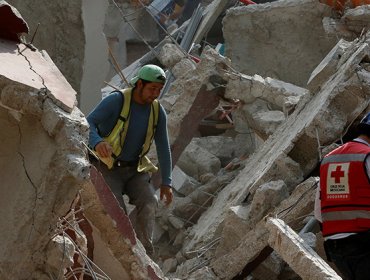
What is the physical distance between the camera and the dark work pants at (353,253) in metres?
5.46

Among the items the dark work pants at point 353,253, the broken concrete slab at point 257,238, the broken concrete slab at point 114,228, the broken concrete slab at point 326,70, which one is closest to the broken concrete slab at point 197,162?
the broken concrete slab at point 326,70

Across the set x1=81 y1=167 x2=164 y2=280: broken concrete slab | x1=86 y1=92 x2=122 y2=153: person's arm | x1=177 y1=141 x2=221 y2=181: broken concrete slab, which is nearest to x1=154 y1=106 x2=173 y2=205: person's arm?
x1=86 y1=92 x2=122 y2=153: person's arm

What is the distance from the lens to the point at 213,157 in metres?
11.7

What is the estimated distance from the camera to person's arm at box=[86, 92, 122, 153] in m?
6.51

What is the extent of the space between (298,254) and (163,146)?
144 cm

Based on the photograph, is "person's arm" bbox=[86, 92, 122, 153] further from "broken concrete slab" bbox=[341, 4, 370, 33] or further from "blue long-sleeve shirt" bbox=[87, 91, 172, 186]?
"broken concrete slab" bbox=[341, 4, 370, 33]

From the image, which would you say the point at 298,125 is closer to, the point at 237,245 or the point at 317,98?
the point at 317,98

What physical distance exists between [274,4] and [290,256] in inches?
326

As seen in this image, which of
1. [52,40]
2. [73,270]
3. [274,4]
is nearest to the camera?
[73,270]

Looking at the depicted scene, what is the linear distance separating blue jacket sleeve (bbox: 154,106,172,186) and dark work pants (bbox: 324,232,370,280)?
5.46ft

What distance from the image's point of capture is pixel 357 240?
547 cm

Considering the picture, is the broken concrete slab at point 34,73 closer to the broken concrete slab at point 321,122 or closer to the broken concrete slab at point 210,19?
the broken concrete slab at point 321,122

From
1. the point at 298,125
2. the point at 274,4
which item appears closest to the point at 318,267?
the point at 298,125

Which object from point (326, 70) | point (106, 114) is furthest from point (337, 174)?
point (326, 70)
